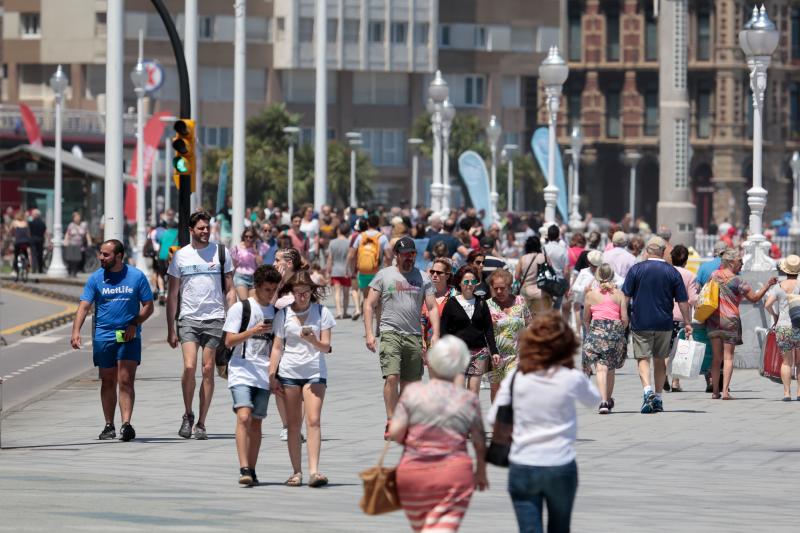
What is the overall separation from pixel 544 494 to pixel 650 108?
9996cm

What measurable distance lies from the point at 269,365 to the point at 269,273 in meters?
0.60

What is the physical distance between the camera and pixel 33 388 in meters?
21.8

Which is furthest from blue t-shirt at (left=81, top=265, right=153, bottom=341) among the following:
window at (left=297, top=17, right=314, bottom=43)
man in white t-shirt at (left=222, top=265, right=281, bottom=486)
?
window at (left=297, top=17, right=314, bottom=43)

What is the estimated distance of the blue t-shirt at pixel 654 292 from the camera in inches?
755

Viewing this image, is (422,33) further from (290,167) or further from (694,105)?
(290,167)

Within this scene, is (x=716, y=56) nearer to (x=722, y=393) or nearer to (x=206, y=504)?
(x=722, y=393)

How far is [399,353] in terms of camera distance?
642 inches

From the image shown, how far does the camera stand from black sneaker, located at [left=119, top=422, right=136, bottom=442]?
639 inches

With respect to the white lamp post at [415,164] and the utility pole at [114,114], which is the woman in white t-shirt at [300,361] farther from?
the white lamp post at [415,164]

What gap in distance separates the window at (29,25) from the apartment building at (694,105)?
1066 inches

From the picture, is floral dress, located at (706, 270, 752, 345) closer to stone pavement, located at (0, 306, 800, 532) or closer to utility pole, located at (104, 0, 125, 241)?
stone pavement, located at (0, 306, 800, 532)

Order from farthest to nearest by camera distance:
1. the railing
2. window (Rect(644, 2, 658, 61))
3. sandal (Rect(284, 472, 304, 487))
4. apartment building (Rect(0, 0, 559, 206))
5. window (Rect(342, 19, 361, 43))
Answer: window (Rect(644, 2, 658, 61)) < window (Rect(342, 19, 361, 43)) < apartment building (Rect(0, 0, 559, 206)) < the railing < sandal (Rect(284, 472, 304, 487))

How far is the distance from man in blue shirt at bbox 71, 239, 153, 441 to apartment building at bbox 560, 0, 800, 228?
89001 millimetres

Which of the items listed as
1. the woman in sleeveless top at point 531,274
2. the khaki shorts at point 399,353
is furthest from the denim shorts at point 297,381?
the woman in sleeveless top at point 531,274
